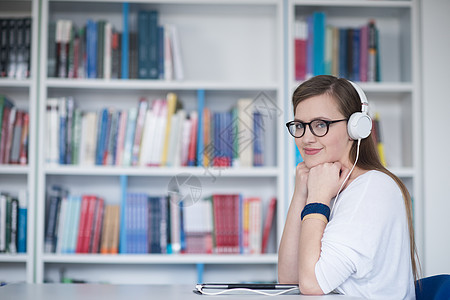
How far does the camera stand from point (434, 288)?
125 centimetres

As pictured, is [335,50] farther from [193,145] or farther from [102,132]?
[102,132]

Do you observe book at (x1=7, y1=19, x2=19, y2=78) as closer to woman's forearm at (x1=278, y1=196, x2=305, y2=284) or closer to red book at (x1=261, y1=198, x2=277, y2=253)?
red book at (x1=261, y1=198, x2=277, y2=253)

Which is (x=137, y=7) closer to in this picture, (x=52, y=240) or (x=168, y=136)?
(x=168, y=136)

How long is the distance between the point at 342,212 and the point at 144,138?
1.61 m

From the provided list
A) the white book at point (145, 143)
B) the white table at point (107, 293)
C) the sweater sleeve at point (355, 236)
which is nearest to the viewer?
the white table at point (107, 293)

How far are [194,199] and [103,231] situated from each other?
1.68ft

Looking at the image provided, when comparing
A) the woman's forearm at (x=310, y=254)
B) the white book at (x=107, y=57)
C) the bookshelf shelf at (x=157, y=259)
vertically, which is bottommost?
the bookshelf shelf at (x=157, y=259)

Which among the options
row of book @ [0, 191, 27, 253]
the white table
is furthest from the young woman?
row of book @ [0, 191, 27, 253]

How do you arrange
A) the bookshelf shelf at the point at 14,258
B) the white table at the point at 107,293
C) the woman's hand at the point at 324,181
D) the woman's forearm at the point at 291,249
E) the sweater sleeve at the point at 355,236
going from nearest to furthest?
the white table at the point at 107,293
the sweater sleeve at the point at 355,236
the woman's hand at the point at 324,181
the woman's forearm at the point at 291,249
the bookshelf shelf at the point at 14,258

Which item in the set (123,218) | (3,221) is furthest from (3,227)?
(123,218)

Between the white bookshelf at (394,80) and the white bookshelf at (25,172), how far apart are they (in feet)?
4.40

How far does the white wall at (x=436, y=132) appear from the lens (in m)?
2.61

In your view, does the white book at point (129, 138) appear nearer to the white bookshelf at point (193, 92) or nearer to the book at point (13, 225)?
the white bookshelf at point (193, 92)

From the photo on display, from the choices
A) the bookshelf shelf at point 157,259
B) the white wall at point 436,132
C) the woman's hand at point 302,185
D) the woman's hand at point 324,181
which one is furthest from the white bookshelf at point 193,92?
the woman's hand at point 324,181
